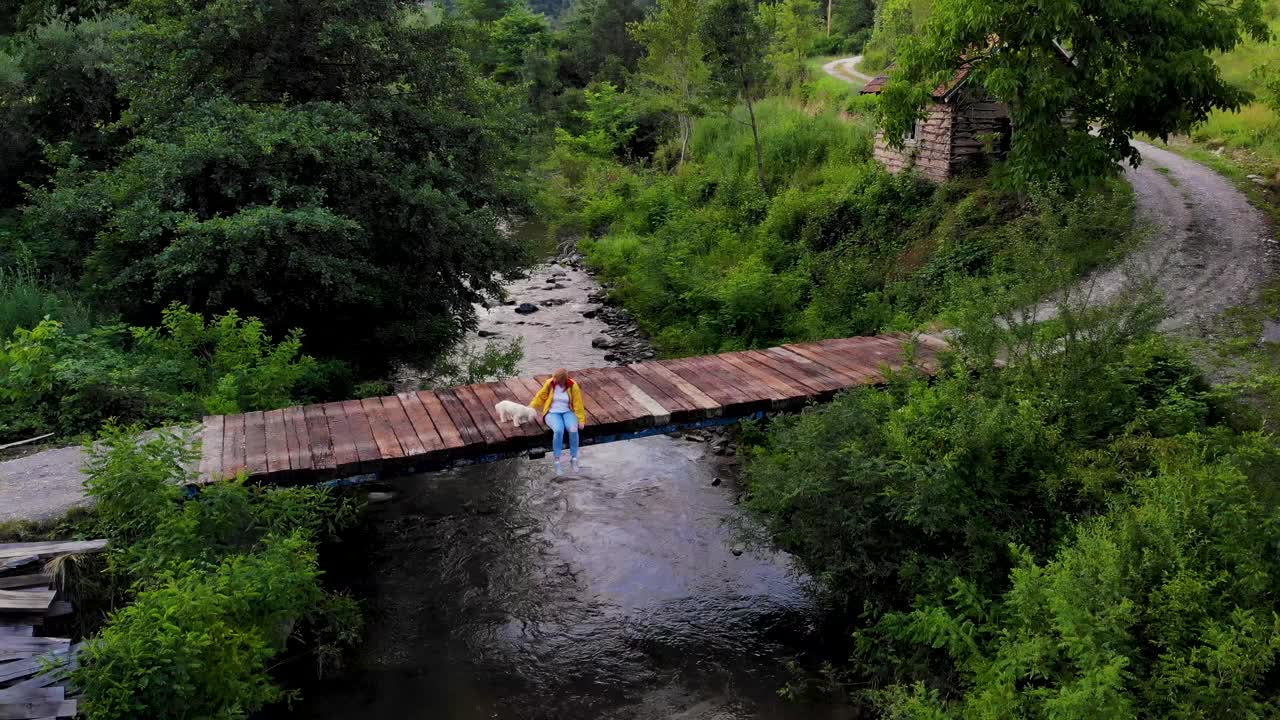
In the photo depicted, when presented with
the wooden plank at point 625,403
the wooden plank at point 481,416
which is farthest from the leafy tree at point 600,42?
the wooden plank at point 481,416

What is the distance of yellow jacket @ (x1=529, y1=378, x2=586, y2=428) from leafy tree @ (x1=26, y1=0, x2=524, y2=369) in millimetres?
3691

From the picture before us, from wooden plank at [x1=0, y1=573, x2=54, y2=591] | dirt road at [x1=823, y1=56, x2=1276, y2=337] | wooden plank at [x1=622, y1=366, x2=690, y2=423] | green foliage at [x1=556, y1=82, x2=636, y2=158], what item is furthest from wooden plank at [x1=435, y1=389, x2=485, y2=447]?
green foliage at [x1=556, y1=82, x2=636, y2=158]

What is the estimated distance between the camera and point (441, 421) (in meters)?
8.84

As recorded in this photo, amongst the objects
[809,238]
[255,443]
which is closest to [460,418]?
[255,443]

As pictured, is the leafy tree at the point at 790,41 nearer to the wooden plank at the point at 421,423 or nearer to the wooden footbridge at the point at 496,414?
the wooden footbridge at the point at 496,414

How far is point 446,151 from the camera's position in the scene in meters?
13.2

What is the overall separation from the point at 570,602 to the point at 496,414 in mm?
2276

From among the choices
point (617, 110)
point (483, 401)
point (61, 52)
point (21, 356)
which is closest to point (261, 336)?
point (21, 356)

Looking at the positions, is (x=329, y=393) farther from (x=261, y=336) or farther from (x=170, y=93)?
(x=170, y=93)

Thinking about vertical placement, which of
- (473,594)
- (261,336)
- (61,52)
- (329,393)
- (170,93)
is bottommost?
(473,594)

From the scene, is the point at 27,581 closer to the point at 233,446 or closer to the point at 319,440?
the point at 233,446

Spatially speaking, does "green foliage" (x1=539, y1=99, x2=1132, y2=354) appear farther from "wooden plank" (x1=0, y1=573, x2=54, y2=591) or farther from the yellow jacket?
"wooden plank" (x1=0, y1=573, x2=54, y2=591)

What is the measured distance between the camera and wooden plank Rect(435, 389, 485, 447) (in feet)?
27.4

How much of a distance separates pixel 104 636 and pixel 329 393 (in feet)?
21.4
